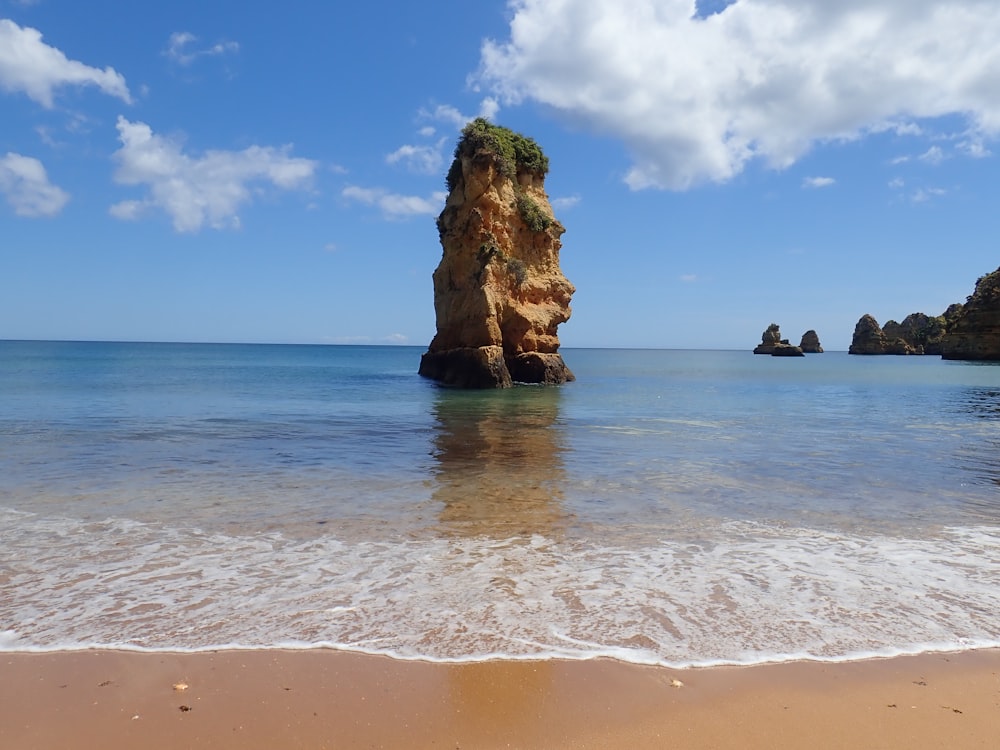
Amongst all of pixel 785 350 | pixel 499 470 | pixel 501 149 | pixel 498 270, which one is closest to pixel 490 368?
pixel 498 270

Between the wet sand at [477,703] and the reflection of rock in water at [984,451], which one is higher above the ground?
the wet sand at [477,703]

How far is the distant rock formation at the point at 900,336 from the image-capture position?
354 feet

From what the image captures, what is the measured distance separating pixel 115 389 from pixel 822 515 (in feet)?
96.4

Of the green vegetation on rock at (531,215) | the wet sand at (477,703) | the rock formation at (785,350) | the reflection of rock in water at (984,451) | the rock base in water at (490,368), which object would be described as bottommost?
the reflection of rock in water at (984,451)

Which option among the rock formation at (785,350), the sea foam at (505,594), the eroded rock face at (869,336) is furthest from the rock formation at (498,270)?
the eroded rock face at (869,336)

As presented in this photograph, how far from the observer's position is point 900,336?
4345 inches

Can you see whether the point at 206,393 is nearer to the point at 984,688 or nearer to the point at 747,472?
the point at 747,472

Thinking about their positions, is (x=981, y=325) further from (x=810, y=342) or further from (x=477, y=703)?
(x=477, y=703)

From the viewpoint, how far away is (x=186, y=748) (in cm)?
303

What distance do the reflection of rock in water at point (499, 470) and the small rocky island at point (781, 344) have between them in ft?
330

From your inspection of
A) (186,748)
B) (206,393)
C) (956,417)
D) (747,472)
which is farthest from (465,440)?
(206,393)

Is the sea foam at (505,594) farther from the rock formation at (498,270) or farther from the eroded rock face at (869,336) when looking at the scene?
the eroded rock face at (869,336)

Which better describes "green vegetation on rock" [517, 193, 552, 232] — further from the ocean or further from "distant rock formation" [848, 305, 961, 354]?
"distant rock formation" [848, 305, 961, 354]

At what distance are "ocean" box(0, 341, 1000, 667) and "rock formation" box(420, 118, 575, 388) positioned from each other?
1557 cm
